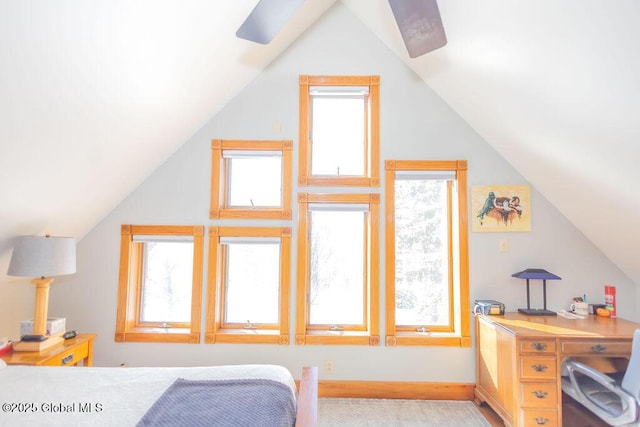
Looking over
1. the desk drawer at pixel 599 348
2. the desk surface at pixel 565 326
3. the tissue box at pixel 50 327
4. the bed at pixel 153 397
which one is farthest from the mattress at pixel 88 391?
the desk drawer at pixel 599 348

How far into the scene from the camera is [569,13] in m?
1.42

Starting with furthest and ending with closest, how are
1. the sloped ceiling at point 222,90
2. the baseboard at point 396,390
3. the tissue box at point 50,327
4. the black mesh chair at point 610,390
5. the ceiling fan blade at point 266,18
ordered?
the baseboard at point 396,390
the tissue box at point 50,327
the black mesh chair at point 610,390
the ceiling fan blade at point 266,18
the sloped ceiling at point 222,90

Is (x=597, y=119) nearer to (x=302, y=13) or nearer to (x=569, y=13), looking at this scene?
(x=569, y=13)

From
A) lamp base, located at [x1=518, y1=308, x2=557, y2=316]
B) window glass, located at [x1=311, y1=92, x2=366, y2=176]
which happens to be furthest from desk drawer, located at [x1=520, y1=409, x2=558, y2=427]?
window glass, located at [x1=311, y1=92, x2=366, y2=176]

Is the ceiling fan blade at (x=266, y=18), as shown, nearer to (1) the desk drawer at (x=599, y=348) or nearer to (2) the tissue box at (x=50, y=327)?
(2) the tissue box at (x=50, y=327)

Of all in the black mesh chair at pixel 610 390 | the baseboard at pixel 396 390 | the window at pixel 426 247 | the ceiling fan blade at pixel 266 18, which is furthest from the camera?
the window at pixel 426 247

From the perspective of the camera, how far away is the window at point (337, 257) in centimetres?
271

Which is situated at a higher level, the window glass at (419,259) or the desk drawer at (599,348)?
the window glass at (419,259)

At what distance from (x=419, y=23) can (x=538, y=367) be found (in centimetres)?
228

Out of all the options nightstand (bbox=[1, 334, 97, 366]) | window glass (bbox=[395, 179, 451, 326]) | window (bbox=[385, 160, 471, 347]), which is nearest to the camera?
nightstand (bbox=[1, 334, 97, 366])

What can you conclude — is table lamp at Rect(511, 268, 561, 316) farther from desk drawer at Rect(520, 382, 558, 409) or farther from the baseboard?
the baseboard

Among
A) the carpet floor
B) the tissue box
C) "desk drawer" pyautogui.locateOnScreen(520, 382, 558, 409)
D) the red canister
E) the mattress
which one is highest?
the red canister

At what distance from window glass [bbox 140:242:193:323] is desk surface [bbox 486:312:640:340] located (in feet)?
8.61

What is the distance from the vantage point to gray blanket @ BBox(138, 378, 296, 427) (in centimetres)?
119
